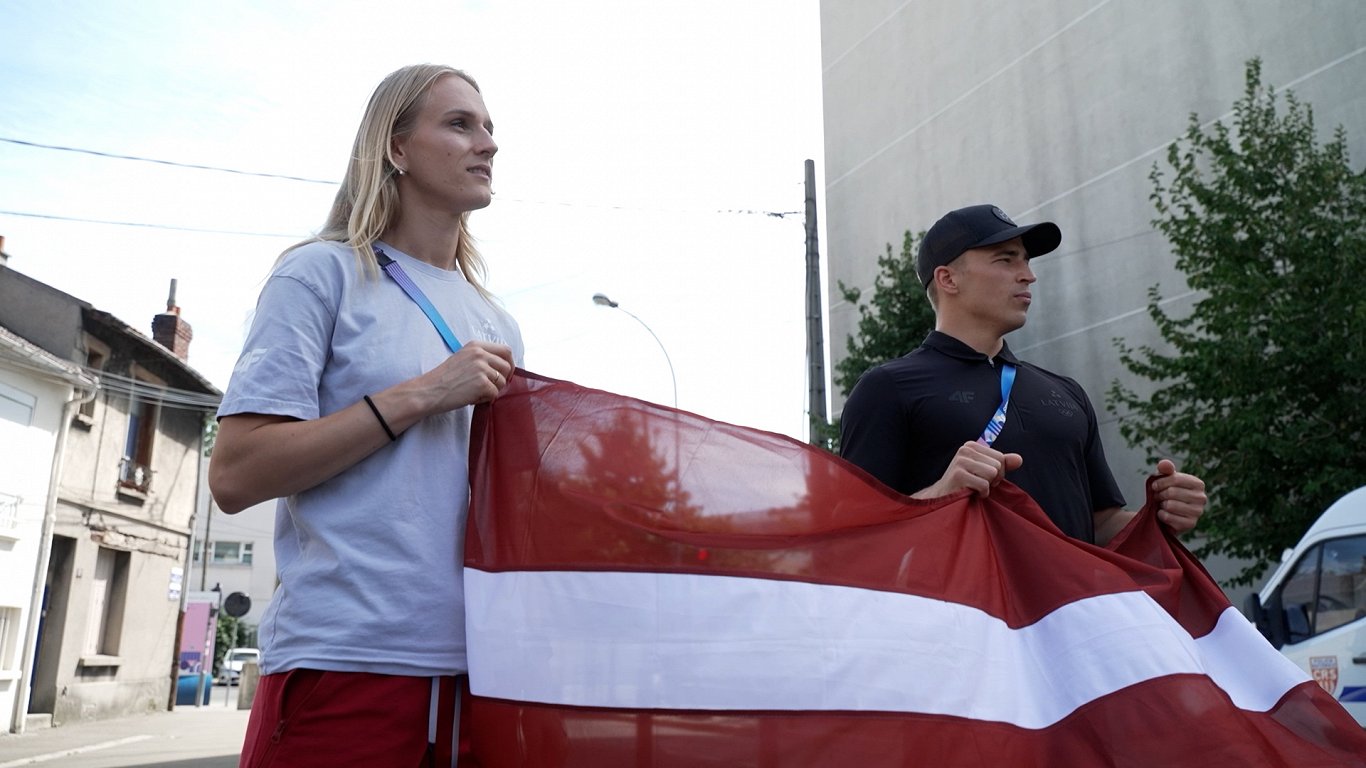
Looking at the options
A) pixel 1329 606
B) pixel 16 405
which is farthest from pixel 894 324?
pixel 16 405

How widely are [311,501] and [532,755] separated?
2.03ft

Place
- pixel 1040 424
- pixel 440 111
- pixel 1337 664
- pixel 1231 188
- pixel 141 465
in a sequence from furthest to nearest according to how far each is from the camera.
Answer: pixel 141 465
pixel 1231 188
pixel 1337 664
pixel 1040 424
pixel 440 111

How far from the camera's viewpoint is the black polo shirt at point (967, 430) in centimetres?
328

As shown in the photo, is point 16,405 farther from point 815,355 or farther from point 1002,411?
point 1002,411

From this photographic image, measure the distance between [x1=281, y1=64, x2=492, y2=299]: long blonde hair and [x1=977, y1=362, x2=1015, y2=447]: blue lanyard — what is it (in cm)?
151

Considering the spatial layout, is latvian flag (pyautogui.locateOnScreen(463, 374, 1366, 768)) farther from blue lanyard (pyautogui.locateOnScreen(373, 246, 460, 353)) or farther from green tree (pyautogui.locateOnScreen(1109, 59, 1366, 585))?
green tree (pyautogui.locateOnScreen(1109, 59, 1366, 585))

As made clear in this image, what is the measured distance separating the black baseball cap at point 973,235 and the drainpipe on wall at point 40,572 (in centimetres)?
2019

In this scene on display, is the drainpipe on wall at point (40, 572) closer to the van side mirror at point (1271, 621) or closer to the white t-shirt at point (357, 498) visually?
the van side mirror at point (1271, 621)

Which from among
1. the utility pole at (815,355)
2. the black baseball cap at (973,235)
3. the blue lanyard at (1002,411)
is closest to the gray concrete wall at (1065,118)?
the utility pole at (815,355)

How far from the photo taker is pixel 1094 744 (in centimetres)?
243

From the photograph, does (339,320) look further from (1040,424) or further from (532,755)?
(1040,424)

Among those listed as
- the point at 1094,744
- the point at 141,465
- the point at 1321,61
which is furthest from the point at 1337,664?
the point at 141,465

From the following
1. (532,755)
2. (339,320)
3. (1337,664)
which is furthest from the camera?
(1337,664)

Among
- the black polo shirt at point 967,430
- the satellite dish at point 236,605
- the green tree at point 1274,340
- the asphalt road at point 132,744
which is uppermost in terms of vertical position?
the green tree at point 1274,340
